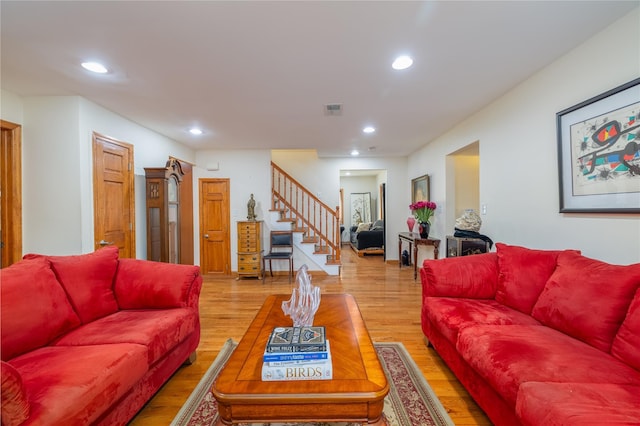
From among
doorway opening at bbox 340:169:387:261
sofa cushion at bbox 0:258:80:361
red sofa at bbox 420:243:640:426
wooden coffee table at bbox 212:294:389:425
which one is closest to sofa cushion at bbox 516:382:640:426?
red sofa at bbox 420:243:640:426

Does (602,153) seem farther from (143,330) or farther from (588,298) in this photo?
(143,330)

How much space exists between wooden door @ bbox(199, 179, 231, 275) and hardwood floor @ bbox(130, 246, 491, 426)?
0.98 ft

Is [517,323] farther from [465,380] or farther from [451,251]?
[451,251]

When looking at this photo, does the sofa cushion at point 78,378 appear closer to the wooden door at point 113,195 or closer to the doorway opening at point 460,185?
the wooden door at point 113,195

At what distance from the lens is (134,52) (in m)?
2.11

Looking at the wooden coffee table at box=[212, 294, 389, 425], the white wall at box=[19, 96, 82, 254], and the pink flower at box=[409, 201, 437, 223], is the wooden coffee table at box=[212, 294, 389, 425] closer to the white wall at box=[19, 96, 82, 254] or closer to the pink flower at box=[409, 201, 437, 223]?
the white wall at box=[19, 96, 82, 254]

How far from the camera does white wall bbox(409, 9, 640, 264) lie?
1862 mm

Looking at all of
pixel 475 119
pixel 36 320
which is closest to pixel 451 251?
pixel 475 119

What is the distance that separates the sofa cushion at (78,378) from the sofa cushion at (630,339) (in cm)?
257

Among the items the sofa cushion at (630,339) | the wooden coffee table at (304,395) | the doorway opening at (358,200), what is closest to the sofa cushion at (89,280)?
the wooden coffee table at (304,395)

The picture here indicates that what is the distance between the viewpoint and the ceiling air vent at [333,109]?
3195 millimetres

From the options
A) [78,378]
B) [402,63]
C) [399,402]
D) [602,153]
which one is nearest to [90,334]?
[78,378]

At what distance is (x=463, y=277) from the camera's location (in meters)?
2.38

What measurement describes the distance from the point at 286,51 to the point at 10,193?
316cm
